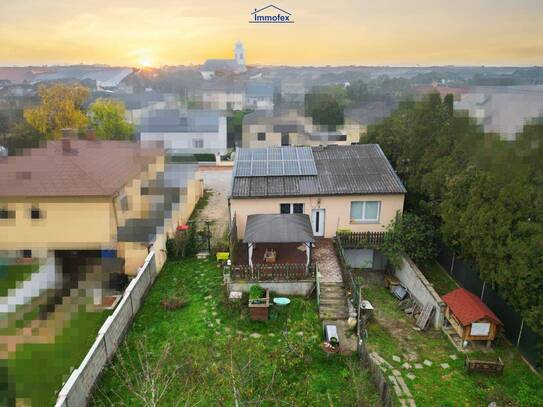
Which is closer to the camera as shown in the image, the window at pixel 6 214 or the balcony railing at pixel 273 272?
the balcony railing at pixel 273 272

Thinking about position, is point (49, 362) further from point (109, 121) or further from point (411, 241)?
point (109, 121)

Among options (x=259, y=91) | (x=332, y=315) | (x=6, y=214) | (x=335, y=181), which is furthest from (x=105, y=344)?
(x=259, y=91)

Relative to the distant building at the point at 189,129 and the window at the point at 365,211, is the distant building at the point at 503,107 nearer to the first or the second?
the window at the point at 365,211

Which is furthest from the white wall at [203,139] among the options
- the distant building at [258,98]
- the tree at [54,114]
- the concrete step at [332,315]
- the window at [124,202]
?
the distant building at [258,98]

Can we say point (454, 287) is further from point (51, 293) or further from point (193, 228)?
point (51, 293)

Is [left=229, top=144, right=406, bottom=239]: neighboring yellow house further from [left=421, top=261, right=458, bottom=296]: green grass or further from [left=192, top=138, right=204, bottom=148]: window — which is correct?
[left=192, top=138, right=204, bottom=148]: window

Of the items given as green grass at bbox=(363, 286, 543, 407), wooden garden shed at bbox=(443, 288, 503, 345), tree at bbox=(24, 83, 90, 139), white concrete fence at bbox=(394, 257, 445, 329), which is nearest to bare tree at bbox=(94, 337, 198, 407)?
green grass at bbox=(363, 286, 543, 407)
